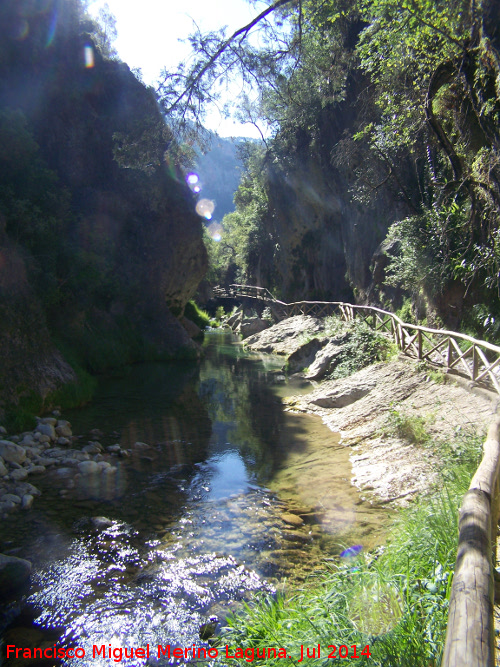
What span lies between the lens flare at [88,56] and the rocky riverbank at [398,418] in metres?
18.6

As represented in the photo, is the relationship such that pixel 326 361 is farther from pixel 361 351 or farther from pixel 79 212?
pixel 79 212

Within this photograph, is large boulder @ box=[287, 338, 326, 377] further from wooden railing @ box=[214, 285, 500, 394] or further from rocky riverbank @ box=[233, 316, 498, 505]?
rocky riverbank @ box=[233, 316, 498, 505]

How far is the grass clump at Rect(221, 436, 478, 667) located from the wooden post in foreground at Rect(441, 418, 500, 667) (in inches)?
24.0

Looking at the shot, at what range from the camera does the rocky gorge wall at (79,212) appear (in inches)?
431

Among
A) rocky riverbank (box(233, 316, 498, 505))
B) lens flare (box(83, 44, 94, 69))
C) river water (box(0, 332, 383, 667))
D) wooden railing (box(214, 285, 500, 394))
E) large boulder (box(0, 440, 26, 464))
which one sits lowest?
river water (box(0, 332, 383, 667))

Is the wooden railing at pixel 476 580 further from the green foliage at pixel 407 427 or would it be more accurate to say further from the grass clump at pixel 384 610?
the green foliage at pixel 407 427

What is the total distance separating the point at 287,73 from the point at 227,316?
41.7 meters

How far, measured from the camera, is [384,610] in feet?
9.25

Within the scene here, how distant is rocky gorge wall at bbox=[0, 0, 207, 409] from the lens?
10953 mm

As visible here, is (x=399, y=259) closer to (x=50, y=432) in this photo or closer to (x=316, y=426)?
(x=316, y=426)

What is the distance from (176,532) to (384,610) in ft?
11.2

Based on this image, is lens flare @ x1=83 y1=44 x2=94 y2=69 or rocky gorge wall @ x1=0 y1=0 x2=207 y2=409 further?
lens flare @ x1=83 y1=44 x2=94 y2=69

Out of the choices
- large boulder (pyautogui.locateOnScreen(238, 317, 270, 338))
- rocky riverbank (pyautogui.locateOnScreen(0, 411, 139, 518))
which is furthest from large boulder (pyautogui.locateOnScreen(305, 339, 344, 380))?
large boulder (pyautogui.locateOnScreen(238, 317, 270, 338))

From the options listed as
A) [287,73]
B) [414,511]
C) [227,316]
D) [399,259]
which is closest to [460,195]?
[399,259]
